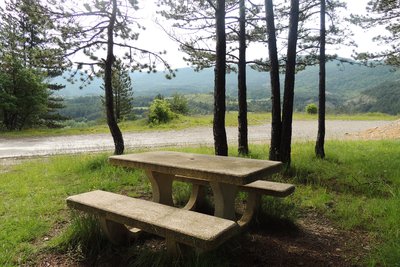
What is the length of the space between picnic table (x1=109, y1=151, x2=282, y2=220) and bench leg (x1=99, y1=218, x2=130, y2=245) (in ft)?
2.39

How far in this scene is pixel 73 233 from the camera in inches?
142

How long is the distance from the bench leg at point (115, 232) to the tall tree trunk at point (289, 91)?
452 centimetres

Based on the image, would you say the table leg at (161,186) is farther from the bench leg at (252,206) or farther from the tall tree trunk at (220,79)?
the tall tree trunk at (220,79)

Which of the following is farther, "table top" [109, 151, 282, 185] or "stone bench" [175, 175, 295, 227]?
"stone bench" [175, 175, 295, 227]

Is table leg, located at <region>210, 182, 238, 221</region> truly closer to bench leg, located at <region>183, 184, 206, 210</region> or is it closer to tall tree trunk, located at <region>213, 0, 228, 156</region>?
bench leg, located at <region>183, 184, 206, 210</region>

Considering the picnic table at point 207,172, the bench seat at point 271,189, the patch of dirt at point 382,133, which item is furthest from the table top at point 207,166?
the patch of dirt at point 382,133

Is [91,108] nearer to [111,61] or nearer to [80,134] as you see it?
[80,134]

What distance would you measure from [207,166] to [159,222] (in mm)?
931

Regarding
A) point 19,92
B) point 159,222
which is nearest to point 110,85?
point 159,222

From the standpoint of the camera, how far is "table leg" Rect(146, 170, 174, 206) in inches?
168

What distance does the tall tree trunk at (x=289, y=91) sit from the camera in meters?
7.18

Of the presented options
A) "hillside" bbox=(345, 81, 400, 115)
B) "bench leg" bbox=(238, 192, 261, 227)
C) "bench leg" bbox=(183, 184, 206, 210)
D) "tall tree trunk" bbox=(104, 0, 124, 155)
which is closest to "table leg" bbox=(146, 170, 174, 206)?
"bench leg" bbox=(183, 184, 206, 210)

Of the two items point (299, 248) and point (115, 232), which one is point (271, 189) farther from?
point (115, 232)

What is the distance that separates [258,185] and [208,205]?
85 centimetres
